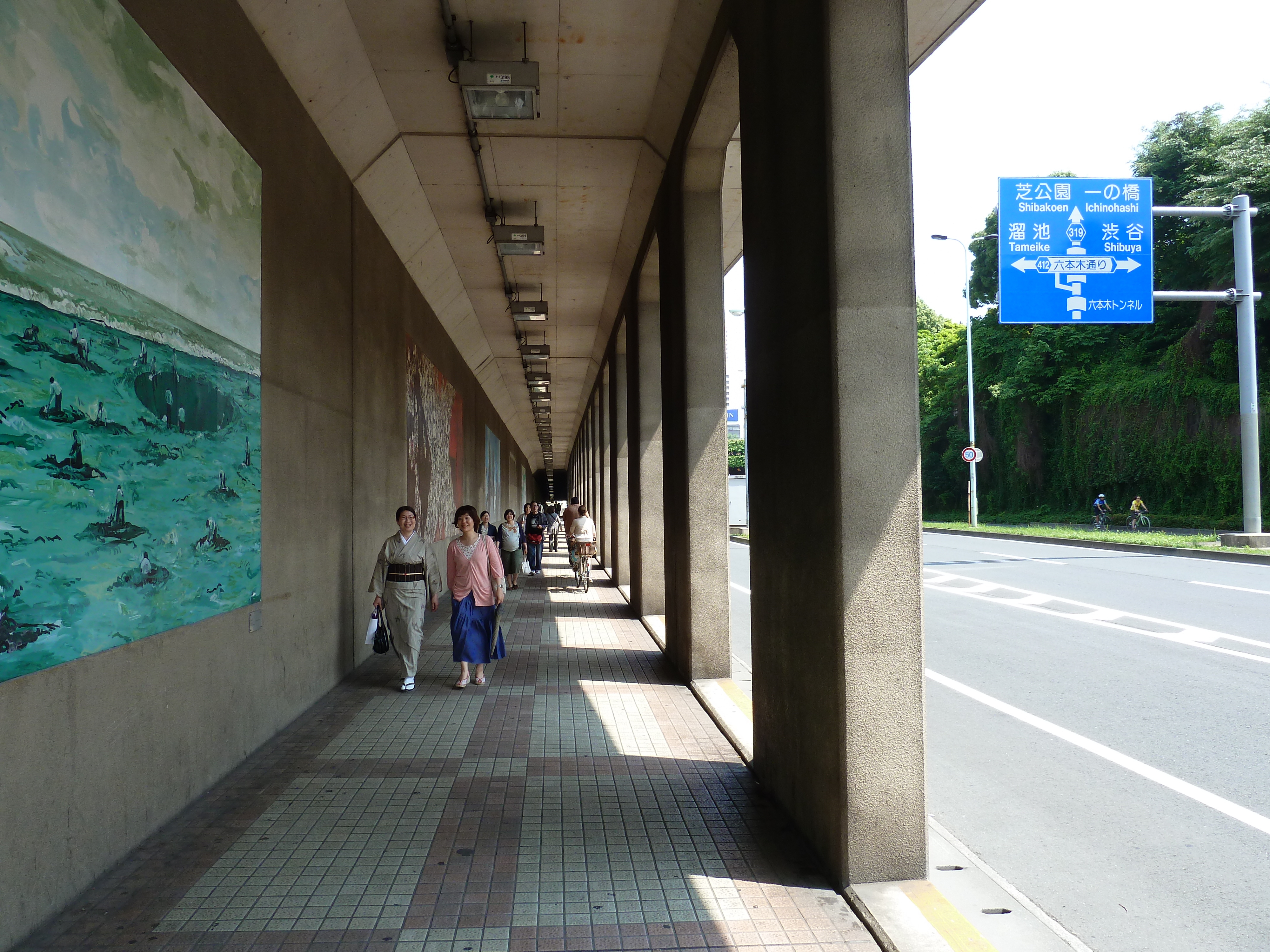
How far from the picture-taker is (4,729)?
313cm

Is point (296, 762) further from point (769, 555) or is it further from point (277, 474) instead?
point (769, 555)

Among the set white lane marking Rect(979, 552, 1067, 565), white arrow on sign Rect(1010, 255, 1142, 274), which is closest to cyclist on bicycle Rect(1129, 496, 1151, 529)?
white lane marking Rect(979, 552, 1067, 565)

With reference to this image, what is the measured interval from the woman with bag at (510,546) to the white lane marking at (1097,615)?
7.03 metres

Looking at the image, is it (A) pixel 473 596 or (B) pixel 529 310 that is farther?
(B) pixel 529 310

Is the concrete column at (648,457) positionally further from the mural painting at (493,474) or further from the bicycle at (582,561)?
the mural painting at (493,474)

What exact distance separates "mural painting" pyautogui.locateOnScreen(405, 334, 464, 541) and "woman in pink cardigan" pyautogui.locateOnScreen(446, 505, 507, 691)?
3987mm

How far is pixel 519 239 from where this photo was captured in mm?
10422

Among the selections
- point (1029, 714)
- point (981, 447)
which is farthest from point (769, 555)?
point (981, 447)

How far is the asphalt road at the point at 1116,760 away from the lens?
147 inches

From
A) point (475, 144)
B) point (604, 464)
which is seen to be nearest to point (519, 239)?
point (475, 144)

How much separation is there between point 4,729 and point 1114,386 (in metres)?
40.8

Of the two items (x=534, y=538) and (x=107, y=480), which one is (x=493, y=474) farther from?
(x=107, y=480)

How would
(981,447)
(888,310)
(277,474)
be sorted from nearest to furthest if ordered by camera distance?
(888,310)
(277,474)
(981,447)

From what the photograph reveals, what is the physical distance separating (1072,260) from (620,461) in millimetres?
8067
